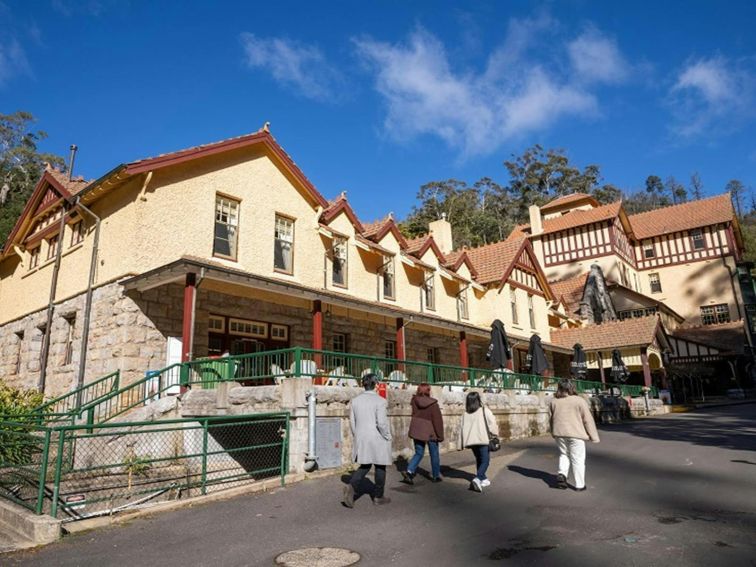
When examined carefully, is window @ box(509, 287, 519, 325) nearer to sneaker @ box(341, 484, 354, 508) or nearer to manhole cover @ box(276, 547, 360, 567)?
sneaker @ box(341, 484, 354, 508)

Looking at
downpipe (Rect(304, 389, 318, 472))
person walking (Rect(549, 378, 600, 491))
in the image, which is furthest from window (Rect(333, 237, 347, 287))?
person walking (Rect(549, 378, 600, 491))

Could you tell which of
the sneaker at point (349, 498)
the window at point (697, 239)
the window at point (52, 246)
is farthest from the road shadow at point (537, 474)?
the window at point (697, 239)

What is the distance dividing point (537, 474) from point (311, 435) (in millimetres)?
3986

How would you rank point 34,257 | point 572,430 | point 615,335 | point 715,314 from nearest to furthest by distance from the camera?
point 572,430 < point 34,257 < point 615,335 < point 715,314

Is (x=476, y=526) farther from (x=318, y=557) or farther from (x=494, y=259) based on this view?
(x=494, y=259)

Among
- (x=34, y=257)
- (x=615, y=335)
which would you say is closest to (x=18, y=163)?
(x=34, y=257)

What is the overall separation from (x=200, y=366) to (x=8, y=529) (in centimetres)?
555

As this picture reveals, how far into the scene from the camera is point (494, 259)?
2703 centimetres

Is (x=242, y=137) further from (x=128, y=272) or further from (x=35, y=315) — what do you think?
(x=35, y=315)

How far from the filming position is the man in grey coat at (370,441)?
7.18 metres

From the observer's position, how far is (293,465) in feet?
30.6

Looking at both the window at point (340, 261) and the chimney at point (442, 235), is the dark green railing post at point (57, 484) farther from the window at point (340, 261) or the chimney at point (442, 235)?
the chimney at point (442, 235)

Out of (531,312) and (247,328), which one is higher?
(531,312)

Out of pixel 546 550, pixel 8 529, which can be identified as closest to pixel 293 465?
pixel 8 529
